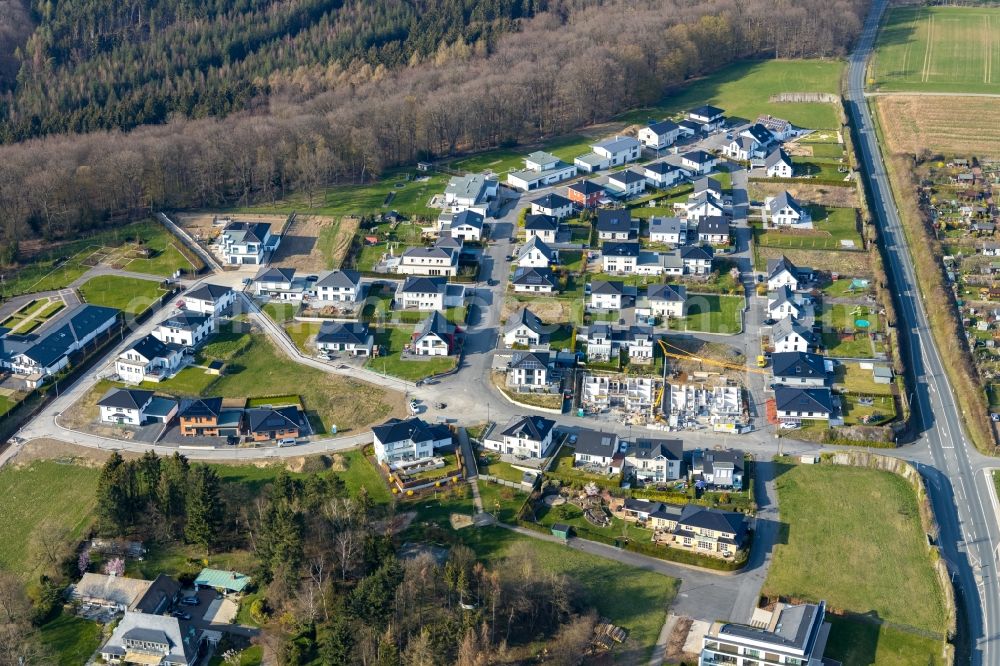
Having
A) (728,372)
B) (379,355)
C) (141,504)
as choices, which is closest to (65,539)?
(141,504)

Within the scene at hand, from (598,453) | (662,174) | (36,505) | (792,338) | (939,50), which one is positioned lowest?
(36,505)

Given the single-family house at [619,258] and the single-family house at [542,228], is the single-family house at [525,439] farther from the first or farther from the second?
the single-family house at [542,228]

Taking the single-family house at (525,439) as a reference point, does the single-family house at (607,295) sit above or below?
above

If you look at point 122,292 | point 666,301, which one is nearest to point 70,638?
point 122,292

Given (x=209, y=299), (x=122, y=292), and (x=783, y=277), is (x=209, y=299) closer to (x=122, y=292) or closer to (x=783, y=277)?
(x=122, y=292)

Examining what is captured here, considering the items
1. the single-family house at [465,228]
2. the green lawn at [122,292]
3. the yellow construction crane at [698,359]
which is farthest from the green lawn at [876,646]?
the green lawn at [122,292]

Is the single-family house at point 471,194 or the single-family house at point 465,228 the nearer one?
the single-family house at point 465,228
